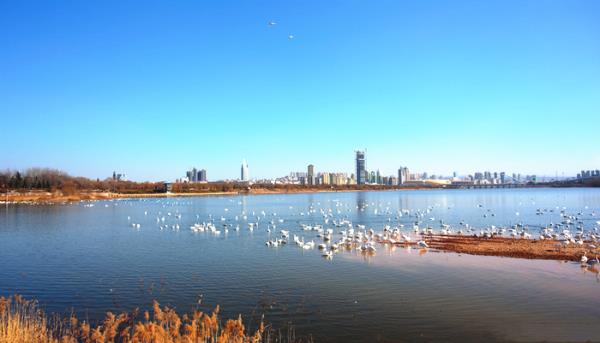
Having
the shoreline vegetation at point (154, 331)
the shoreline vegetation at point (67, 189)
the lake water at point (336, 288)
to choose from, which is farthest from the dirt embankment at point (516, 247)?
the shoreline vegetation at point (67, 189)

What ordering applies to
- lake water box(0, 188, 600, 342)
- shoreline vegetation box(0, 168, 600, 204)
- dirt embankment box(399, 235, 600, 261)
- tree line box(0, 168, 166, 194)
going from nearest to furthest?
1. lake water box(0, 188, 600, 342)
2. dirt embankment box(399, 235, 600, 261)
3. shoreline vegetation box(0, 168, 600, 204)
4. tree line box(0, 168, 166, 194)

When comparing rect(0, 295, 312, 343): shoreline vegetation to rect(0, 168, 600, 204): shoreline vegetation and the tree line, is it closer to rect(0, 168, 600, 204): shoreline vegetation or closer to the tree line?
rect(0, 168, 600, 204): shoreline vegetation

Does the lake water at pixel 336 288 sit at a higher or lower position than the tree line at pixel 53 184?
lower

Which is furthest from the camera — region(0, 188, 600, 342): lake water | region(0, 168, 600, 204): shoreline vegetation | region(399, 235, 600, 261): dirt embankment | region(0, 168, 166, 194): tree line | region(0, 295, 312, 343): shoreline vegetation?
region(0, 168, 166, 194): tree line

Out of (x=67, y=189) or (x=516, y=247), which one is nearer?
(x=516, y=247)

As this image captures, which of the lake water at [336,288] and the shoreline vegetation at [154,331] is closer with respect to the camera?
the shoreline vegetation at [154,331]

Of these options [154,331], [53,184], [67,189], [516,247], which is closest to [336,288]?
[154,331]

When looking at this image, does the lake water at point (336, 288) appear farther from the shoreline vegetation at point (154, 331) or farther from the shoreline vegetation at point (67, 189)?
the shoreline vegetation at point (67, 189)

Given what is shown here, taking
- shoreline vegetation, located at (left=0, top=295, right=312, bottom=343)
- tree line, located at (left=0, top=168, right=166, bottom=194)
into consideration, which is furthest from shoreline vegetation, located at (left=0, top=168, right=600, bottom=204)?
shoreline vegetation, located at (left=0, top=295, right=312, bottom=343)

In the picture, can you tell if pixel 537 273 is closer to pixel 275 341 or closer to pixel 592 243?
pixel 592 243

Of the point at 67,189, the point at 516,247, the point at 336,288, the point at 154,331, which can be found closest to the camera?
the point at 154,331

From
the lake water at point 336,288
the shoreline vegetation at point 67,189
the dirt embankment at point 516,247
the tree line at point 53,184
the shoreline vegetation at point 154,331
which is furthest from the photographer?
the tree line at point 53,184

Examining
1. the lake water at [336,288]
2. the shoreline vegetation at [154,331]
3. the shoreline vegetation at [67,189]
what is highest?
the shoreline vegetation at [67,189]

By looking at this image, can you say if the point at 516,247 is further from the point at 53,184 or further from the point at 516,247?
the point at 53,184
